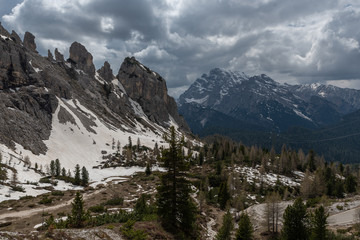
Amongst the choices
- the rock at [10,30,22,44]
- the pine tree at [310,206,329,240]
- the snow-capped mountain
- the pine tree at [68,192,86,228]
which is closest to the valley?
the pine tree at [68,192,86,228]

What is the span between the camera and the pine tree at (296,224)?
30.9m

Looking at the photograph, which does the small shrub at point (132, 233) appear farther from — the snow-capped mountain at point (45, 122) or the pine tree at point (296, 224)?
the snow-capped mountain at point (45, 122)

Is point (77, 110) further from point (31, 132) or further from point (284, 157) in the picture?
point (284, 157)

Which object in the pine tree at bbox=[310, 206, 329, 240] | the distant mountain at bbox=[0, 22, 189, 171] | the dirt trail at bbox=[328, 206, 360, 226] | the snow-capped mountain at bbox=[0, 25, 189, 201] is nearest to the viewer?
the pine tree at bbox=[310, 206, 329, 240]

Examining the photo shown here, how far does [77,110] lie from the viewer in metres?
152

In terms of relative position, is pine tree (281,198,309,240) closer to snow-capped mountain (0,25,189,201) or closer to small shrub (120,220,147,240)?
small shrub (120,220,147,240)

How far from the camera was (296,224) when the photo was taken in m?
31.2

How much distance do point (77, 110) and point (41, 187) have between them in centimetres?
10593

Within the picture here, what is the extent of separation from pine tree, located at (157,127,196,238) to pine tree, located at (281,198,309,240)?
50.1 feet

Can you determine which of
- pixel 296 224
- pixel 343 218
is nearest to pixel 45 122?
pixel 296 224

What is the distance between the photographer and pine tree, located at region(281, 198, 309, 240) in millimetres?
30880

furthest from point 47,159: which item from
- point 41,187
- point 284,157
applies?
point 284,157

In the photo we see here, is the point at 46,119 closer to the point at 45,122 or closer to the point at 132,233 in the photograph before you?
the point at 45,122

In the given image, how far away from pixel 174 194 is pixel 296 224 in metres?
19.2
